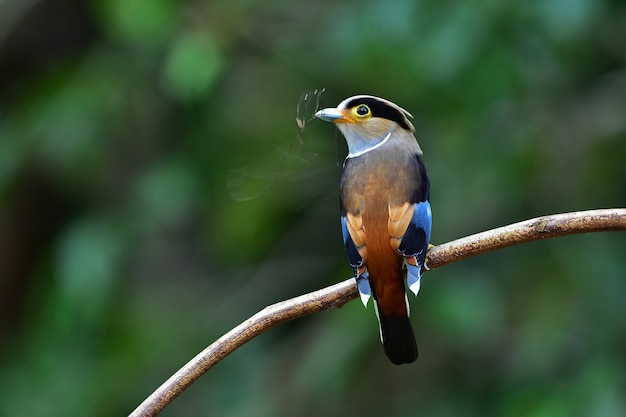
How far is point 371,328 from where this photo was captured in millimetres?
4594

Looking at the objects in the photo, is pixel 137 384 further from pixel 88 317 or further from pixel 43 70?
pixel 43 70

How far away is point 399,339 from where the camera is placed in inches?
117

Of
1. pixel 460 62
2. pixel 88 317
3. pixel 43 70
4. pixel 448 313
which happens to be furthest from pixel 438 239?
pixel 43 70

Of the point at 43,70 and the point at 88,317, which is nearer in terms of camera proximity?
the point at 88,317

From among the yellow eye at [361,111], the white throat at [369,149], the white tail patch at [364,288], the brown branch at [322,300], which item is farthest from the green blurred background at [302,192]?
the brown branch at [322,300]

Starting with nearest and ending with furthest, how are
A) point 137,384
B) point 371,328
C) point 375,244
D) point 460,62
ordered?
1. point 375,244
2. point 460,62
3. point 371,328
4. point 137,384

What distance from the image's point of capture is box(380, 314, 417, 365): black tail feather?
2955 millimetres

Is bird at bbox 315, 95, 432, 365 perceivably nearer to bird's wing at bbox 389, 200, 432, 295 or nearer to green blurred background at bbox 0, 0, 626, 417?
bird's wing at bbox 389, 200, 432, 295

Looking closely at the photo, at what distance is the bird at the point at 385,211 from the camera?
9.42ft

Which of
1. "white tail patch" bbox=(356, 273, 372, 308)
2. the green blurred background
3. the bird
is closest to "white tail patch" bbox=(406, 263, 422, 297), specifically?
the bird

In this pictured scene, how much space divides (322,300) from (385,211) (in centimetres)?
48

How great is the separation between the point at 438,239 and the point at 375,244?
2.04 metres

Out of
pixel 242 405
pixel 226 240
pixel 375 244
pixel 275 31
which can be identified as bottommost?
pixel 242 405

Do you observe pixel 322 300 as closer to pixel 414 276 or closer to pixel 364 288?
pixel 364 288
